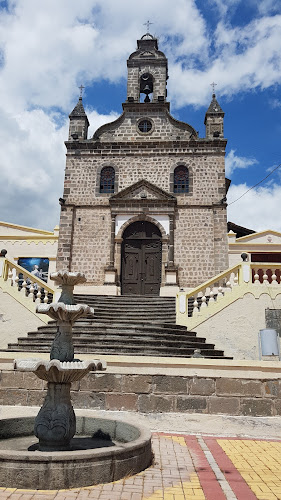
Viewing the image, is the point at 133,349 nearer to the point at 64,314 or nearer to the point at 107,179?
the point at 64,314

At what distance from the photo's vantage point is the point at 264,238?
72.2ft

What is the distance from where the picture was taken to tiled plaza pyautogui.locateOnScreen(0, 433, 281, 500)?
370cm

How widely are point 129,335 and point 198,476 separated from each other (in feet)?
21.1

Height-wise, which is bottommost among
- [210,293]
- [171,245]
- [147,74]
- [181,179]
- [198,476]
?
[198,476]

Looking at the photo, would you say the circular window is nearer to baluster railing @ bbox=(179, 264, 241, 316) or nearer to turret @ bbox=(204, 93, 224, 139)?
turret @ bbox=(204, 93, 224, 139)

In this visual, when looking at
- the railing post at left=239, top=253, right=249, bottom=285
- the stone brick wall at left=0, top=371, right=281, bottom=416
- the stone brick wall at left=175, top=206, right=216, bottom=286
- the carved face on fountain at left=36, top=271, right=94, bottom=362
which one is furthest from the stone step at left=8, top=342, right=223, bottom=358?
the stone brick wall at left=175, top=206, right=216, bottom=286

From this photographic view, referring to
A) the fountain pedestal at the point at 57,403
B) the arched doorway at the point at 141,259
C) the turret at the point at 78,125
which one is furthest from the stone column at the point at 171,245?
the fountain pedestal at the point at 57,403

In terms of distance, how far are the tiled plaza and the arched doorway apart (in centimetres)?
1137

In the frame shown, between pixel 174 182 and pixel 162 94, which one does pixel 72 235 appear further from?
pixel 162 94

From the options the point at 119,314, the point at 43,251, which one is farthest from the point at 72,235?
the point at 119,314

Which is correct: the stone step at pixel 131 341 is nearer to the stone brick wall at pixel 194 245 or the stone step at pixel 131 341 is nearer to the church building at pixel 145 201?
the church building at pixel 145 201

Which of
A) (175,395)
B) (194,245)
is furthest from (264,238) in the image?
(175,395)

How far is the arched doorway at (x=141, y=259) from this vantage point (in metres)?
17.3

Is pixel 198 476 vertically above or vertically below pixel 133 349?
below
